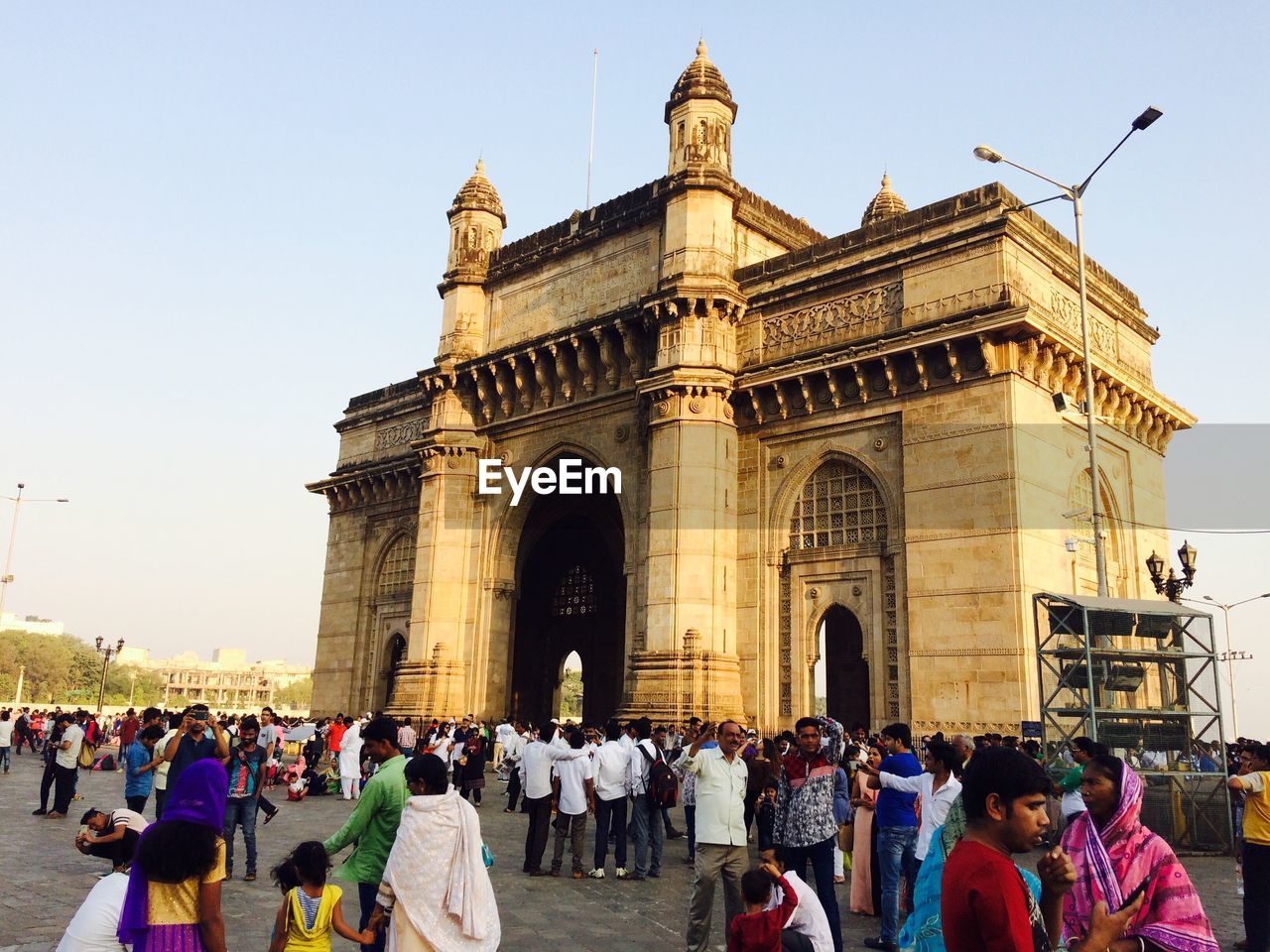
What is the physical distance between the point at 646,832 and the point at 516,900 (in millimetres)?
2188

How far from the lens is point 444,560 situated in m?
27.1

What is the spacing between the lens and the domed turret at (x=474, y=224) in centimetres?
2930

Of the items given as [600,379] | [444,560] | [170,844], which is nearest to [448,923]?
[170,844]

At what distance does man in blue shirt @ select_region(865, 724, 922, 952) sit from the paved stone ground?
0.45 m

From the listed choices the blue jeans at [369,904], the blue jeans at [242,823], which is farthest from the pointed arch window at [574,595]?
the blue jeans at [369,904]

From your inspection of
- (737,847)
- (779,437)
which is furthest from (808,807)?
(779,437)

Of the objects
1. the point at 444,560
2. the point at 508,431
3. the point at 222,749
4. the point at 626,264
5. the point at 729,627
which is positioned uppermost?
the point at 626,264

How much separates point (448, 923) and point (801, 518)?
17.3 m

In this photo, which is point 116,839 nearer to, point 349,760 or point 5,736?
point 349,760

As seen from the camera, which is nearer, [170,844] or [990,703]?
[170,844]

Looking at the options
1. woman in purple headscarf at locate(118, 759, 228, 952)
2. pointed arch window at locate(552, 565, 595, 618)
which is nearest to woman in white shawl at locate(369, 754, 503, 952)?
woman in purple headscarf at locate(118, 759, 228, 952)

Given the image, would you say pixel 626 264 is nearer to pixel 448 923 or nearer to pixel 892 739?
pixel 892 739

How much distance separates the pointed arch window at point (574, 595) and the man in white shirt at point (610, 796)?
71.3ft

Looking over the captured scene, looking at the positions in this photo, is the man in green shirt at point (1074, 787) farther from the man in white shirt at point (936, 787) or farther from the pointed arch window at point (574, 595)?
the pointed arch window at point (574, 595)
